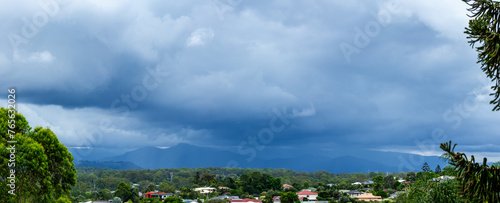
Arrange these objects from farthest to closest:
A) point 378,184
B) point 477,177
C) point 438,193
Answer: point 378,184 → point 438,193 → point 477,177

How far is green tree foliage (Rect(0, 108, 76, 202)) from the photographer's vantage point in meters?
19.6

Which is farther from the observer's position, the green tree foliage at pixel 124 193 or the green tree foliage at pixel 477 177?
the green tree foliage at pixel 124 193

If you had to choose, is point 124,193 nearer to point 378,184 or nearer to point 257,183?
point 257,183

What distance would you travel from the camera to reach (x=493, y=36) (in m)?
10.3

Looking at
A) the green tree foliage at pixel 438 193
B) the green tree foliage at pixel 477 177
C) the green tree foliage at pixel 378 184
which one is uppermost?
the green tree foliage at pixel 477 177

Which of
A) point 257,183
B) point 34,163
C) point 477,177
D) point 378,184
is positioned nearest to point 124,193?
point 257,183

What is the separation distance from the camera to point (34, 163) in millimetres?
19844

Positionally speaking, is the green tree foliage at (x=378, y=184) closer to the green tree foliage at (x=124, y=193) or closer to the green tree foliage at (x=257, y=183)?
the green tree foliage at (x=257, y=183)

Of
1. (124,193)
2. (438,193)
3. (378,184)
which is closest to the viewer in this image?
(438,193)

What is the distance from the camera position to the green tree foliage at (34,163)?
64.3ft

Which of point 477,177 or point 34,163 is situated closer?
point 477,177

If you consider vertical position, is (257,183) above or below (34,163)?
below

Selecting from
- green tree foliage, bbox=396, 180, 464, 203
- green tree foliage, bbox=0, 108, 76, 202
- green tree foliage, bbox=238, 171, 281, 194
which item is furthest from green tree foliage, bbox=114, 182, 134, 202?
green tree foliage, bbox=396, 180, 464, 203

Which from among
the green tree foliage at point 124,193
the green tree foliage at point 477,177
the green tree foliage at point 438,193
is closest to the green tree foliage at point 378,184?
the green tree foliage at point 124,193
